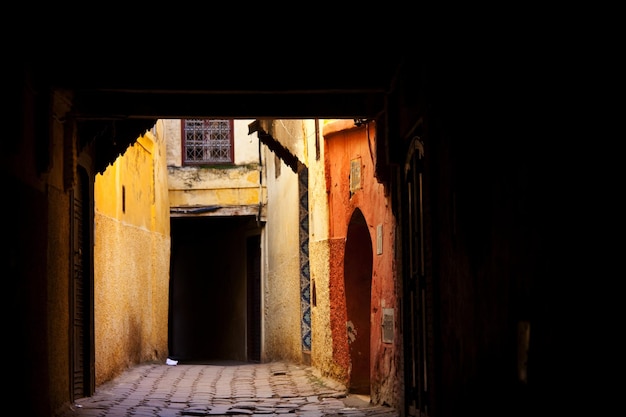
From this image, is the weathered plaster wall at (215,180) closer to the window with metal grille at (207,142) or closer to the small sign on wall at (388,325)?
the window with metal grille at (207,142)

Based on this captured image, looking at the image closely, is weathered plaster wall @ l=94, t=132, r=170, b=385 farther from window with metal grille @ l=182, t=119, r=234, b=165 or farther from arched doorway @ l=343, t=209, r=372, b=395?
arched doorway @ l=343, t=209, r=372, b=395

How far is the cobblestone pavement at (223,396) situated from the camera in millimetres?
8984

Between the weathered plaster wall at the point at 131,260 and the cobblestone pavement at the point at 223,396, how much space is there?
0.58 m

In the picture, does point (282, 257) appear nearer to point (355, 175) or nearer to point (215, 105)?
point (355, 175)

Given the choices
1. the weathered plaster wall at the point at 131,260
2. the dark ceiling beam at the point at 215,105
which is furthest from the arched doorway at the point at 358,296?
the weathered plaster wall at the point at 131,260

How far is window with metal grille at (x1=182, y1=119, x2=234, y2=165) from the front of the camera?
20.5 meters

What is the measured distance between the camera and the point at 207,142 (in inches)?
813

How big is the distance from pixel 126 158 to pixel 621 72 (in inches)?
472

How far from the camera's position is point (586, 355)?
3398mm

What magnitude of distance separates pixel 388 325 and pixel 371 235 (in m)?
1.29

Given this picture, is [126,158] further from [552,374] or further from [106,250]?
[552,374]

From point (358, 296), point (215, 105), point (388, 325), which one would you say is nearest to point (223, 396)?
point (358, 296)

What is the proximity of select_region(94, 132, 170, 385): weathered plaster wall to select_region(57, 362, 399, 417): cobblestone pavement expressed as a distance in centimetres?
58

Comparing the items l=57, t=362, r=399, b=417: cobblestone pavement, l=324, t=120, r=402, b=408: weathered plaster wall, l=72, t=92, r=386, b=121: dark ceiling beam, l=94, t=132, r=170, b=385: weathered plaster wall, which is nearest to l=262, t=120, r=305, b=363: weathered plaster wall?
l=57, t=362, r=399, b=417: cobblestone pavement
